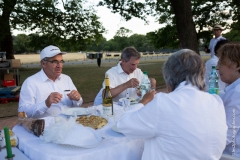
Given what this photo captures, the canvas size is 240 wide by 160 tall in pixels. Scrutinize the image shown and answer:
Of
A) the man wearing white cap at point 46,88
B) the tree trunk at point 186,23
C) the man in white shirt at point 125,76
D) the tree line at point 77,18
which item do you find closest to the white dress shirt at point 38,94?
the man wearing white cap at point 46,88

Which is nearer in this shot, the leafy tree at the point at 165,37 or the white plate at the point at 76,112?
the white plate at the point at 76,112

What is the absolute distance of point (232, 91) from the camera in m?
2.11

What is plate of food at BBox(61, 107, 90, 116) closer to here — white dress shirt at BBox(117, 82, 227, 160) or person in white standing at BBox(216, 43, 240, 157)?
white dress shirt at BBox(117, 82, 227, 160)

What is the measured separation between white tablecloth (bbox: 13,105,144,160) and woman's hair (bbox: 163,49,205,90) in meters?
0.56

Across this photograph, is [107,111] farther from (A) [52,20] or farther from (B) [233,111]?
(A) [52,20]

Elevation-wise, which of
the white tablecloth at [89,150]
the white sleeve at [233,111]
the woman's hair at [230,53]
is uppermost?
the woman's hair at [230,53]

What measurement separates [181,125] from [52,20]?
68.1 ft

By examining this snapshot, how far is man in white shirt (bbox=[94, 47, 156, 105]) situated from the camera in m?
3.53

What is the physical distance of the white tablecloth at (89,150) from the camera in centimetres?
164

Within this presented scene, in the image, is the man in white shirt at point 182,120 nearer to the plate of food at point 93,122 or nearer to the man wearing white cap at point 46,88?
the plate of food at point 93,122

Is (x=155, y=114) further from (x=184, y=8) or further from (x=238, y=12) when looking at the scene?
(x=238, y=12)

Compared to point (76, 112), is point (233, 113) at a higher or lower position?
higher

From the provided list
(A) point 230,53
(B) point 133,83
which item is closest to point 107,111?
(B) point 133,83

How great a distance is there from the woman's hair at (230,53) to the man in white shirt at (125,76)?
53.8 inches
